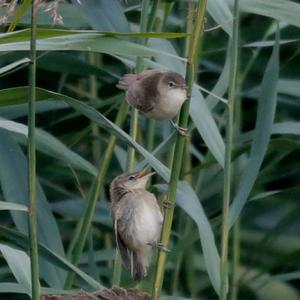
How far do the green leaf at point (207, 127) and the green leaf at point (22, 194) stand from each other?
0.44 meters

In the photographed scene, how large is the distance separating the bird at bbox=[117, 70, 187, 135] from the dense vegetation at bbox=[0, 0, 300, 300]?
0.07 metres

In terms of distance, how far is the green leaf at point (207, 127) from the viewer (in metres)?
2.30

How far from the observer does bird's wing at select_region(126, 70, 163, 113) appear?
7.06 ft

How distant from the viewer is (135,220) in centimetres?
240

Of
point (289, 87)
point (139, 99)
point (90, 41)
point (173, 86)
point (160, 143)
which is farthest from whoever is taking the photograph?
point (160, 143)

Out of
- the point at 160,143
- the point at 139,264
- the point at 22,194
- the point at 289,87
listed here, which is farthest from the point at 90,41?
the point at 160,143

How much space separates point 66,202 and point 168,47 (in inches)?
37.9

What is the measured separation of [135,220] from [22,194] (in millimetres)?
368

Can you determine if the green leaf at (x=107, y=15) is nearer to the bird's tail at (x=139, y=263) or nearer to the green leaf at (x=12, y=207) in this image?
the bird's tail at (x=139, y=263)

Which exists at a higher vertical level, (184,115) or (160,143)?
(160,143)

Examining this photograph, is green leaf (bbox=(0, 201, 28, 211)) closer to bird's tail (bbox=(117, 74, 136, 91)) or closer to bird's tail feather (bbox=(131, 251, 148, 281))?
bird's tail (bbox=(117, 74, 136, 91))

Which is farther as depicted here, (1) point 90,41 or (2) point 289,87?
(2) point 289,87

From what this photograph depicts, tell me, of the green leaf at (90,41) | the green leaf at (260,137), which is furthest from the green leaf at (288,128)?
the green leaf at (90,41)

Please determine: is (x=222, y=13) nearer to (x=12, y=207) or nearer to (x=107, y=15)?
(x=107, y=15)
